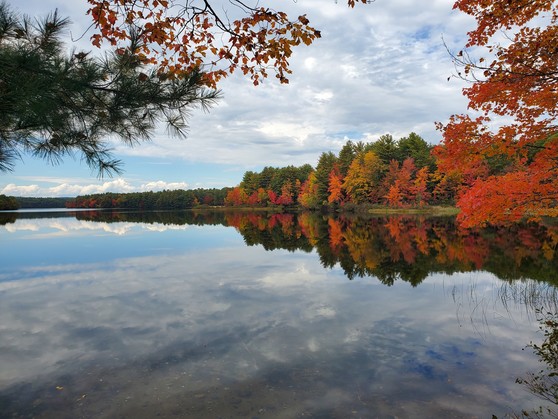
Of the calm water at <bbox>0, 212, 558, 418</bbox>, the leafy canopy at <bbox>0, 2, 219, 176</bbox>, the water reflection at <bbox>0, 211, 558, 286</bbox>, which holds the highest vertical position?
the leafy canopy at <bbox>0, 2, 219, 176</bbox>

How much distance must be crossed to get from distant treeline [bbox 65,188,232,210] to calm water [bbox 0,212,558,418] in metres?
130

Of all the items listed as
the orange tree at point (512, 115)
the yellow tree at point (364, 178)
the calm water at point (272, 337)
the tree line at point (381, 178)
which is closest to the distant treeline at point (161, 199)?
the tree line at point (381, 178)

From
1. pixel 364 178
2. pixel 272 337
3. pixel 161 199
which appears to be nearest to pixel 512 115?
pixel 272 337

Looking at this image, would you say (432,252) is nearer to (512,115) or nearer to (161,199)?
(512,115)

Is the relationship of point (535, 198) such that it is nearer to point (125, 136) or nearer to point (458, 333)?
point (458, 333)

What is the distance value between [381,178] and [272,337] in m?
65.5

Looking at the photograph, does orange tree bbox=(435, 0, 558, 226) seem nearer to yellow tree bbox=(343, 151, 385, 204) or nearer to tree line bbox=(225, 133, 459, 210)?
tree line bbox=(225, 133, 459, 210)

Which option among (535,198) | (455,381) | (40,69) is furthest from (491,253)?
(40,69)

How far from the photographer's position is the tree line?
63.2 m

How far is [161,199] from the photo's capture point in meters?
146

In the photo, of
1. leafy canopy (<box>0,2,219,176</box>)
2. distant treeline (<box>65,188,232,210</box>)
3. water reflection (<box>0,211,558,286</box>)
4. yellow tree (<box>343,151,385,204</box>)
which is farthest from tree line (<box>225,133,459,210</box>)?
distant treeline (<box>65,188,232,210</box>)

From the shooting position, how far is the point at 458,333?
8453 millimetres

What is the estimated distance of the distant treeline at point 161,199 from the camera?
145875 mm

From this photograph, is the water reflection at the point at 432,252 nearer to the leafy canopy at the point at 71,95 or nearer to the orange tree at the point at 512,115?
the orange tree at the point at 512,115
